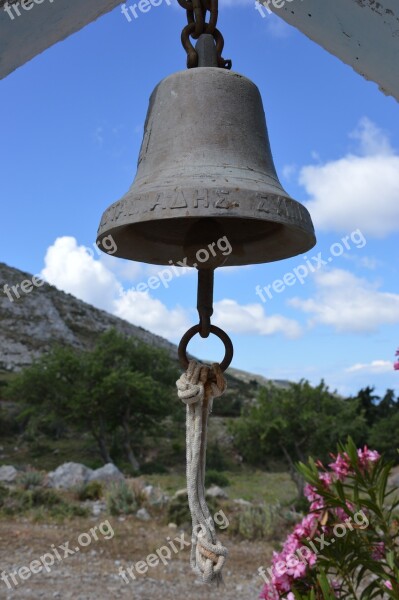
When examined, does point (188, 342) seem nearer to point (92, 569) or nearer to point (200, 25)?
point (200, 25)

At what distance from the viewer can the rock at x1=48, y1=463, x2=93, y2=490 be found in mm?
10859

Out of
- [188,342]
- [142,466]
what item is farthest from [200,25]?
[142,466]

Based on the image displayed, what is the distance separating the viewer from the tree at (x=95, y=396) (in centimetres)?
1920

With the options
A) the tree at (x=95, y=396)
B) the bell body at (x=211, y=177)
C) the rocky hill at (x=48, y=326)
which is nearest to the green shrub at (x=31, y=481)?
the tree at (x=95, y=396)

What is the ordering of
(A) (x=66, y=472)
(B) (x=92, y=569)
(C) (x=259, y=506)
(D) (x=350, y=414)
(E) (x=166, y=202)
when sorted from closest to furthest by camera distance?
1. (E) (x=166, y=202)
2. (B) (x=92, y=569)
3. (C) (x=259, y=506)
4. (A) (x=66, y=472)
5. (D) (x=350, y=414)

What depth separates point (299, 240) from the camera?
6.27 ft

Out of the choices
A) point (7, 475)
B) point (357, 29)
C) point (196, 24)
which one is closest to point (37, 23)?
point (196, 24)

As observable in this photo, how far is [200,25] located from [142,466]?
59.2 feet

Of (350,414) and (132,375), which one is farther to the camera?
(132,375)

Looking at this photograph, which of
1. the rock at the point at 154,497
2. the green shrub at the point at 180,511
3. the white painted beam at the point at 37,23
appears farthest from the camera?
the rock at the point at 154,497

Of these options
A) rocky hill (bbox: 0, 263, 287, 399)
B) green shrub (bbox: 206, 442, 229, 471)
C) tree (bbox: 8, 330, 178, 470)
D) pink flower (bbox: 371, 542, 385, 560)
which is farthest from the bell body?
rocky hill (bbox: 0, 263, 287, 399)

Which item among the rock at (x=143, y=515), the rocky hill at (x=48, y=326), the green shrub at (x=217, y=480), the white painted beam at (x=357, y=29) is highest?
the rocky hill at (x=48, y=326)

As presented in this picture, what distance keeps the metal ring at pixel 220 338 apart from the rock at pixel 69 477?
955 centimetres

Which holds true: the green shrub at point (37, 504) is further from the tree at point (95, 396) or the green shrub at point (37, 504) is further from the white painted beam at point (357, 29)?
the tree at point (95, 396)
